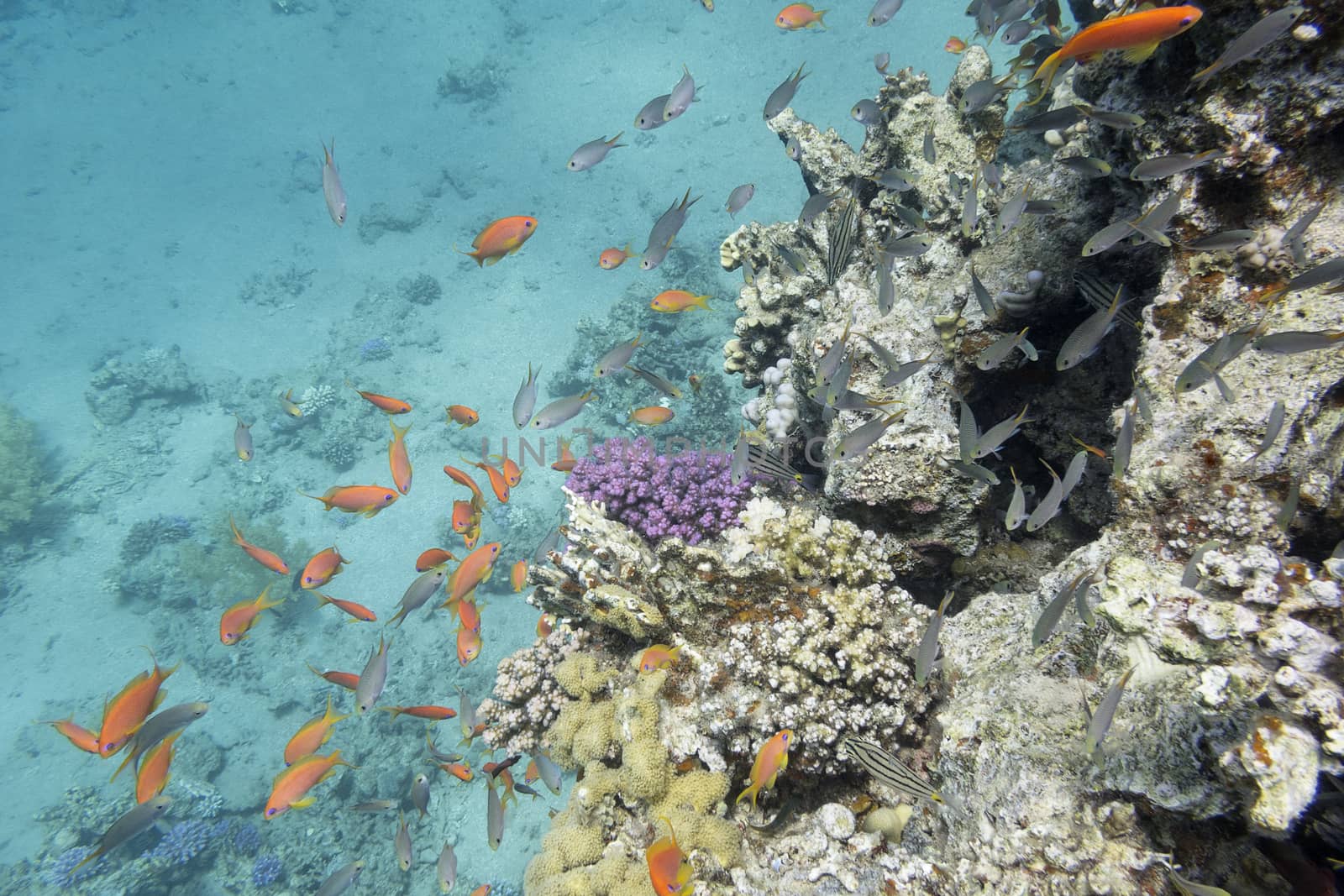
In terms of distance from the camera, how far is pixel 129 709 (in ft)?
12.8

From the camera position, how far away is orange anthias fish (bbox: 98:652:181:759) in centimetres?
384

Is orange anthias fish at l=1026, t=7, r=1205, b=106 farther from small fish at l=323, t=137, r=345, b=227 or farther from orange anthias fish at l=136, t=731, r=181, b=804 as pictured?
orange anthias fish at l=136, t=731, r=181, b=804

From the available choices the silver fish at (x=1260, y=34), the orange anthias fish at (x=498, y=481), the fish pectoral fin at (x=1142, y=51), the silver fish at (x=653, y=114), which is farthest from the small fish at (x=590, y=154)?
the silver fish at (x=1260, y=34)

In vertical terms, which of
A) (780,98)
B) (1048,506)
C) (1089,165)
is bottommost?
(1048,506)

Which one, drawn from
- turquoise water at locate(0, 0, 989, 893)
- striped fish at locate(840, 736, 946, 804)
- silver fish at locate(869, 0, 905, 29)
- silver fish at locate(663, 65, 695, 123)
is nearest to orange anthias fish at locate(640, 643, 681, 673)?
striped fish at locate(840, 736, 946, 804)

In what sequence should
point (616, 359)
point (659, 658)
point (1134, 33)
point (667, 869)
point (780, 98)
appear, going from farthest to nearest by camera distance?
1. point (780, 98)
2. point (616, 359)
3. point (659, 658)
4. point (667, 869)
5. point (1134, 33)

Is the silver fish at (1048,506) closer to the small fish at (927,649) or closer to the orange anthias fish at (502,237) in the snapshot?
the small fish at (927,649)

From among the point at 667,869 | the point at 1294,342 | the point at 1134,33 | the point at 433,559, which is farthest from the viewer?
the point at 433,559

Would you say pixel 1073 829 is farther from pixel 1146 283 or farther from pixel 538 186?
pixel 538 186

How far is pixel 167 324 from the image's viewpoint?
743 inches

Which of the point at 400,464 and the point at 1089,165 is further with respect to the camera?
the point at 400,464

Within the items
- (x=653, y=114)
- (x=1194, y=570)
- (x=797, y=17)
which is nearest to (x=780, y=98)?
(x=653, y=114)

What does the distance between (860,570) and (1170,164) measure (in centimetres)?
251

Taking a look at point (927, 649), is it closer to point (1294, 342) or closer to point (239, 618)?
point (1294, 342)
